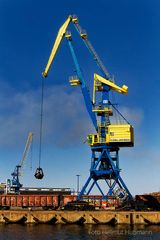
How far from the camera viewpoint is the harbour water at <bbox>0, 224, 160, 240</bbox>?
4962 cm

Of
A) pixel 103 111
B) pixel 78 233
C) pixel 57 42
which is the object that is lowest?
pixel 78 233

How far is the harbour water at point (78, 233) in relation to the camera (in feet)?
163

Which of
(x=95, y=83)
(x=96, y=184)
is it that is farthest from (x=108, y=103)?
(x=96, y=184)

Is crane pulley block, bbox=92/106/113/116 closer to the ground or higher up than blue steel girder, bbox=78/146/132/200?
higher up

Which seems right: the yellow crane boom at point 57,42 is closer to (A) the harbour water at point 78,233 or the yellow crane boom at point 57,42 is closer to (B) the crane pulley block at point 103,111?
(B) the crane pulley block at point 103,111

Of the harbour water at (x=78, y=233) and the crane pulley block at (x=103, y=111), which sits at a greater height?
the crane pulley block at (x=103, y=111)

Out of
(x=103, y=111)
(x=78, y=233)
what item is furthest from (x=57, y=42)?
(x=78, y=233)

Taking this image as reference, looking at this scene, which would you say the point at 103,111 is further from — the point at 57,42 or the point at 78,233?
the point at 78,233

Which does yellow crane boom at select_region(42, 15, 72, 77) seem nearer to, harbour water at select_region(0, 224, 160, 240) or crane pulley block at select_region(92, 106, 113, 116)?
crane pulley block at select_region(92, 106, 113, 116)

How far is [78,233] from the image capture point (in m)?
54.6

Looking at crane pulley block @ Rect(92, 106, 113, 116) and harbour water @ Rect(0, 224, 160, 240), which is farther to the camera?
crane pulley block @ Rect(92, 106, 113, 116)

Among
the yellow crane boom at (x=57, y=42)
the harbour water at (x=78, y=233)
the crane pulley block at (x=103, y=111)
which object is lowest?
the harbour water at (x=78, y=233)

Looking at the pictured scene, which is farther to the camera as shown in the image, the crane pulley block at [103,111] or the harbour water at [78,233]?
the crane pulley block at [103,111]

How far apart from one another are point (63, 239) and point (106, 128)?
142 ft
